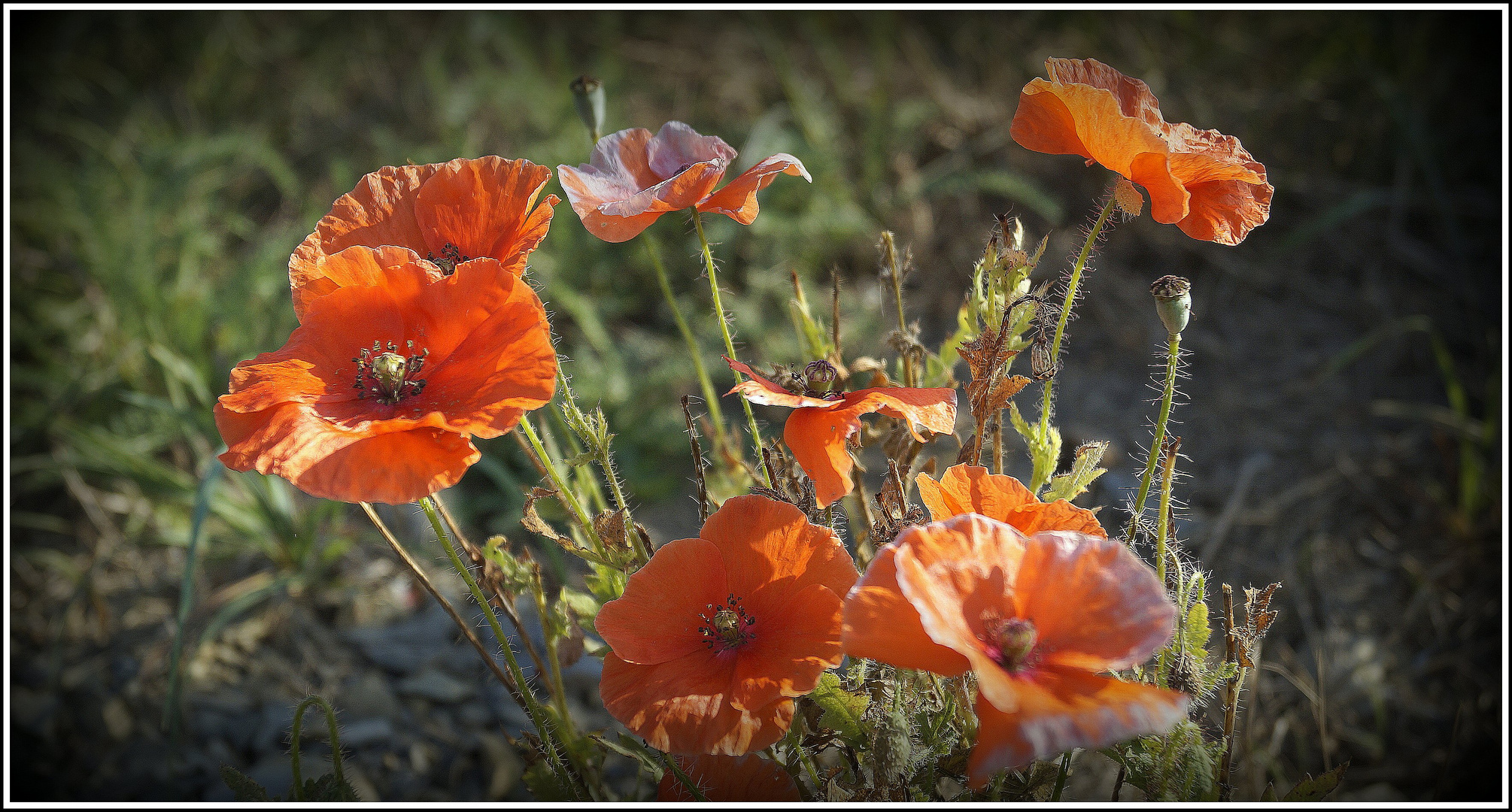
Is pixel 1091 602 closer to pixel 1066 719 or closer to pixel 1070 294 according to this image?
pixel 1066 719

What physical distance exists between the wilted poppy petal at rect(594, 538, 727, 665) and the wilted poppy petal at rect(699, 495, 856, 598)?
0.02m

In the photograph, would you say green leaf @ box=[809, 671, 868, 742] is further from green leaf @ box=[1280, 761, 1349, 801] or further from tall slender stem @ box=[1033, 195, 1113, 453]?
green leaf @ box=[1280, 761, 1349, 801]

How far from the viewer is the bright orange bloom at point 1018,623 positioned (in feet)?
2.04

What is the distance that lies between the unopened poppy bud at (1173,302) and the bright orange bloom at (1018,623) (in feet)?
0.76

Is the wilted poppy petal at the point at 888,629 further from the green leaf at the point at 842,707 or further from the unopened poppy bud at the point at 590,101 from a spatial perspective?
the unopened poppy bud at the point at 590,101

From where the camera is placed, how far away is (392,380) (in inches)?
32.1

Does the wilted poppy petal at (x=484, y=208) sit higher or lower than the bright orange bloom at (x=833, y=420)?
higher

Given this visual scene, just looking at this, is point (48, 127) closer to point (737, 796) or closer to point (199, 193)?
point (199, 193)

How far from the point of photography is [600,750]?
98cm

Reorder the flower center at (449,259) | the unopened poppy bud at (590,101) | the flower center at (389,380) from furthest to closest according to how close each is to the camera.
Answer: the unopened poppy bud at (590,101) < the flower center at (449,259) < the flower center at (389,380)

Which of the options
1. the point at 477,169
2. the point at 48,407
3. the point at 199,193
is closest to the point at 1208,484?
the point at 477,169

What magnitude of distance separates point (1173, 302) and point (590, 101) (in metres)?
0.68

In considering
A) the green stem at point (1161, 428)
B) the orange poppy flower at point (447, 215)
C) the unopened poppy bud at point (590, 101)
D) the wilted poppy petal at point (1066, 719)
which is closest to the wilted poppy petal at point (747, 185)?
the orange poppy flower at point (447, 215)

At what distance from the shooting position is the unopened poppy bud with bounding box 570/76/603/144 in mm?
Result: 1061
